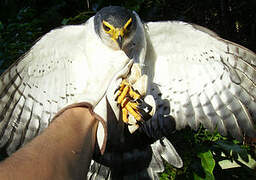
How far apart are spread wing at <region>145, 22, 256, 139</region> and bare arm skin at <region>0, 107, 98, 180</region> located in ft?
3.47

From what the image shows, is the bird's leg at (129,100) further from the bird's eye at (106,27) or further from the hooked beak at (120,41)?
the bird's eye at (106,27)

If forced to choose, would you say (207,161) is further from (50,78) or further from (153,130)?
(50,78)

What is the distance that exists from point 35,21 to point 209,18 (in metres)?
2.38

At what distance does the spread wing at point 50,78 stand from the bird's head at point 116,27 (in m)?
0.07

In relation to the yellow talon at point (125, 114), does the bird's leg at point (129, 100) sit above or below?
above

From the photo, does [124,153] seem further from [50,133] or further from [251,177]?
[50,133]

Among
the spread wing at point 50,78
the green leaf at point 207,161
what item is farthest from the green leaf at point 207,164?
the spread wing at point 50,78

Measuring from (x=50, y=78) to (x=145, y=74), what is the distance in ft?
2.90

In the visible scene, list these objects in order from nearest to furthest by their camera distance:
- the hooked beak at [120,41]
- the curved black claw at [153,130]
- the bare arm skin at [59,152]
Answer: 1. the bare arm skin at [59,152]
2. the hooked beak at [120,41]
3. the curved black claw at [153,130]

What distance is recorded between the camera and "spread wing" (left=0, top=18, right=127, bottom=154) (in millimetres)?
2320

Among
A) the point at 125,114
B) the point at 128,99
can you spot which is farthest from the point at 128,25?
the point at 125,114

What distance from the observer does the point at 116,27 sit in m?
2.25

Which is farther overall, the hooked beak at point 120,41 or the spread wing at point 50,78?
the spread wing at point 50,78

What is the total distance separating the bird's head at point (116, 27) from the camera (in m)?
2.22
